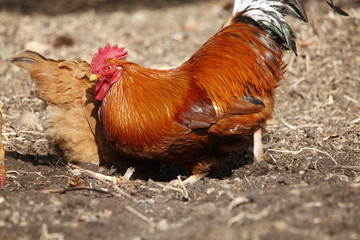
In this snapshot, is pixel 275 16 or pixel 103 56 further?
pixel 275 16

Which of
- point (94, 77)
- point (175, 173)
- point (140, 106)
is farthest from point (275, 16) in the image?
point (175, 173)

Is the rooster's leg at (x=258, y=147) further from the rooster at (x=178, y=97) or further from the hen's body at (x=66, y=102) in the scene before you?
the hen's body at (x=66, y=102)

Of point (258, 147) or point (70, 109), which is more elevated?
point (70, 109)

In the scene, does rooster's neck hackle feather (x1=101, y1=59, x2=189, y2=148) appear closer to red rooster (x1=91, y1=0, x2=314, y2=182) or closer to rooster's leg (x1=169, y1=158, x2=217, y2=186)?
red rooster (x1=91, y1=0, x2=314, y2=182)

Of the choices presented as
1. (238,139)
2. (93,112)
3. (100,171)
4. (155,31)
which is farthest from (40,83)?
(155,31)

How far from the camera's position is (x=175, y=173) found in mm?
5980

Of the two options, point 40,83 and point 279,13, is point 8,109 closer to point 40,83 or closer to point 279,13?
point 40,83

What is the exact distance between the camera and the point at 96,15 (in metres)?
10.8

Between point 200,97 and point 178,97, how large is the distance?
0.73 feet

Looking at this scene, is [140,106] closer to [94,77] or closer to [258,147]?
[94,77]

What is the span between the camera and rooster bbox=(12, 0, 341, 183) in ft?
15.9

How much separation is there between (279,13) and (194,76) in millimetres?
1250

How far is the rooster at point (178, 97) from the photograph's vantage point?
485cm

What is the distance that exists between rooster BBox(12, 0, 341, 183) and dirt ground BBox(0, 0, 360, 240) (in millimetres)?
338
